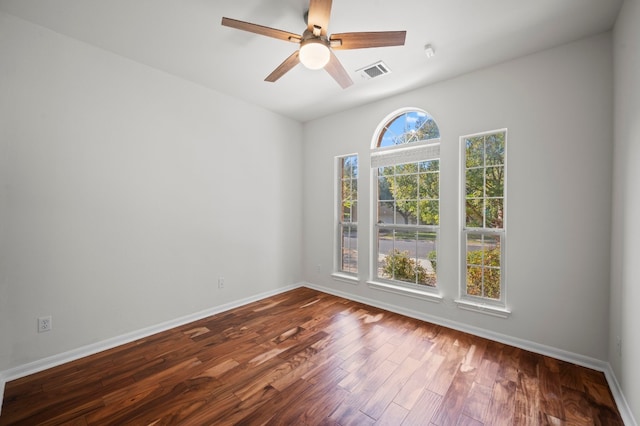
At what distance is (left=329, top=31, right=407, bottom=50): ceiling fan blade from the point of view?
1804mm

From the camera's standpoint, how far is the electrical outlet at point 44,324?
222 cm

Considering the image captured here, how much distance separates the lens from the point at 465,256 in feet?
9.91

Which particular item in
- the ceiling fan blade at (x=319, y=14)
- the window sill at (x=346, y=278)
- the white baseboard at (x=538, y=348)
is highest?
the ceiling fan blade at (x=319, y=14)

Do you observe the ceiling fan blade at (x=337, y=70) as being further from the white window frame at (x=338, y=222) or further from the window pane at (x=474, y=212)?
the window pane at (x=474, y=212)

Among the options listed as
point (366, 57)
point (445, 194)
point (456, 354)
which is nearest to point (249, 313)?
point (456, 354)

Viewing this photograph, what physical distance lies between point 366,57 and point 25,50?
2.96m

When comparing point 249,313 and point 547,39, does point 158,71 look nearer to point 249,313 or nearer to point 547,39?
point 249,313

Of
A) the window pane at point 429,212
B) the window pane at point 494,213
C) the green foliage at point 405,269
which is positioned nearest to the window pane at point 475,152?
the window pane at point 494,213

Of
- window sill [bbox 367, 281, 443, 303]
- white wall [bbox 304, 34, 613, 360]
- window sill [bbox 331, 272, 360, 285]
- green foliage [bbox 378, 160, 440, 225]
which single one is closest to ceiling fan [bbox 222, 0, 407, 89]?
white wall [bbox 304, 34, 613, 360]

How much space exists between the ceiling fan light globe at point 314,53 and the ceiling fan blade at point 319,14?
0.08 m

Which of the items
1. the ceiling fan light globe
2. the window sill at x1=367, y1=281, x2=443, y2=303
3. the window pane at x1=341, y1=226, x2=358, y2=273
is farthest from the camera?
the window pane at x1=341, y1=226, x2=358, y2=273

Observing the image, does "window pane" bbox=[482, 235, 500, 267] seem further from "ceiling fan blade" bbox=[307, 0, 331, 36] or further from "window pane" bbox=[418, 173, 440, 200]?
"ceiling fan blade" bbox=[307, 0, 331, 36]

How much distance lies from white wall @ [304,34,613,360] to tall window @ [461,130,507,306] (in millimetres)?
118

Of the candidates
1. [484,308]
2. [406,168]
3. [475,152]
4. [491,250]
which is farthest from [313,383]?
[475,152]
